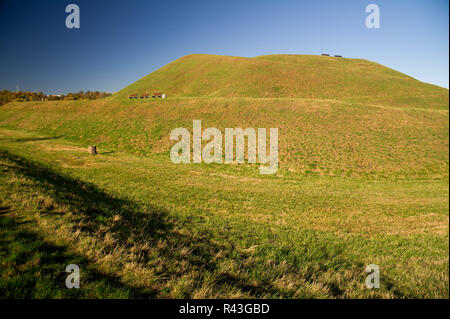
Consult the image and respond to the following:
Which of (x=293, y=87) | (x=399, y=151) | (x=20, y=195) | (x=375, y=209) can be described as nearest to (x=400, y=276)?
(x=375, y=209)

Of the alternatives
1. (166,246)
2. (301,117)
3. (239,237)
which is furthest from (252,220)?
(301,117)

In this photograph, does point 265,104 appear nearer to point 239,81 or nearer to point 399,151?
point 399,151

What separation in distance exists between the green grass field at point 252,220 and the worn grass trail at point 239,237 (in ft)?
0.14

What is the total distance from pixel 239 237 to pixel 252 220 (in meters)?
2.30

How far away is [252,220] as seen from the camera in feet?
31.1

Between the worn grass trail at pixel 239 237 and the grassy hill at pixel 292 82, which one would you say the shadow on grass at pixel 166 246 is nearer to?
the worn grass trail at pixel 239 237

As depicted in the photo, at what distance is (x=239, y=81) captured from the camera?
75.2 m

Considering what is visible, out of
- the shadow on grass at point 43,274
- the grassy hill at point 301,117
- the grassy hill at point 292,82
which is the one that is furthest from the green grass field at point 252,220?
the grassy hill at point 292,82

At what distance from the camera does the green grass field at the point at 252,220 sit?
3615mm

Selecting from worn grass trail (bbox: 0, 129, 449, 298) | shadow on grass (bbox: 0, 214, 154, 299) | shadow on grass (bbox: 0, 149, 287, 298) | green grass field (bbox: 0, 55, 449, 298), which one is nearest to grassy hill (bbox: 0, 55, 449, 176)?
green grass field (bbox: 0, 55, 449, 298)

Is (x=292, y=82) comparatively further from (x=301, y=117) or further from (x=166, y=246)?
(x=166, y=246)

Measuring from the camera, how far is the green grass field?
142 inches

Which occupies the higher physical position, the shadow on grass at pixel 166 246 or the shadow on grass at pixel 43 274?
the shadow on grass at pixel 43 274

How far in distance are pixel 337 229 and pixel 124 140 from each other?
117ft
